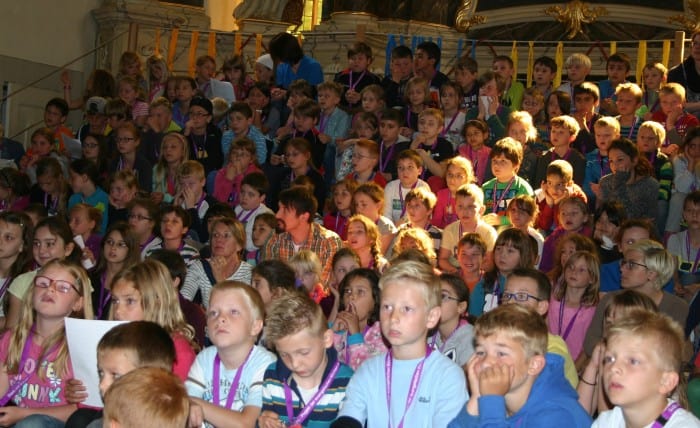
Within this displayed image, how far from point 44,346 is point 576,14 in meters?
9.72

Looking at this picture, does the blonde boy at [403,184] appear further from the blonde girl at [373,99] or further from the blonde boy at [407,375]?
the blonde boy at [407,375]

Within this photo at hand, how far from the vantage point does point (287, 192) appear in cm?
845

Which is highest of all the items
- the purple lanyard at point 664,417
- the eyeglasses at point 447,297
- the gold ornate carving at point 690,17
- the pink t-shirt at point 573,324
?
the gold ornate carving at point 690,17

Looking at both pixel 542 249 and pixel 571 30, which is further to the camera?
pixel 571 30

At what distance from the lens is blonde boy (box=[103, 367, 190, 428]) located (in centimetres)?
354

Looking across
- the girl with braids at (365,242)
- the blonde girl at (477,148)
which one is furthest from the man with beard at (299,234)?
the blonde girl at (477,148)

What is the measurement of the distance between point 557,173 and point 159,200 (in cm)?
347

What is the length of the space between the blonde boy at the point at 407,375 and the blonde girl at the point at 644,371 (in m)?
0.75

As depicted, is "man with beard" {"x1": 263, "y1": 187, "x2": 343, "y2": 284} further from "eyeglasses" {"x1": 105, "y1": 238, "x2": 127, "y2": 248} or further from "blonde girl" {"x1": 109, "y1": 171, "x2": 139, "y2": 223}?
"blonde girl" {"x1": 109, "y1": 171, "x2": 139, "y2": 223}

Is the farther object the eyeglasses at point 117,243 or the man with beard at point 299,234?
the man with beard at point 299,234

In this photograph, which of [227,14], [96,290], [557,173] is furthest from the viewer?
[227,14]

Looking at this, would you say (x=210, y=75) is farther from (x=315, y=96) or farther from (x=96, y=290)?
(x=96, y=290)

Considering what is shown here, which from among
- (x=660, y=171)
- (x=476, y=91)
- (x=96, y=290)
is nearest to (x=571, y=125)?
(x=660, y=171)

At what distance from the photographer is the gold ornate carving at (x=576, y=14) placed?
44.0 feet
